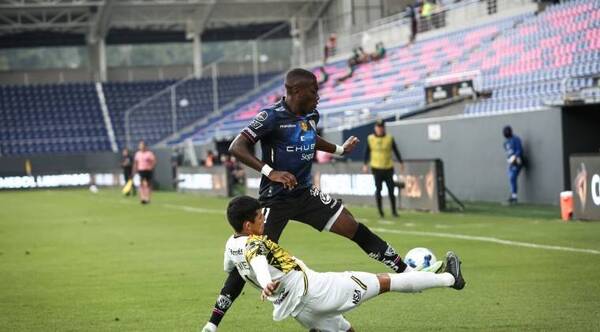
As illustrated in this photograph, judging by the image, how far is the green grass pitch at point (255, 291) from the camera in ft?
31.6

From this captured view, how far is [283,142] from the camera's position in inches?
374

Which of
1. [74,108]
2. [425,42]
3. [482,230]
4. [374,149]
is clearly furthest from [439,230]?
[74,108]

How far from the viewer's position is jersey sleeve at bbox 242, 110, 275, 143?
30.6 ft

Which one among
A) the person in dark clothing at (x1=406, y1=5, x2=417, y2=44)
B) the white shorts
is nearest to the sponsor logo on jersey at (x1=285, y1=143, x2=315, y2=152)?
the white shorts

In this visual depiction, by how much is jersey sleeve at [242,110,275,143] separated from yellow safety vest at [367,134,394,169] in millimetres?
13784

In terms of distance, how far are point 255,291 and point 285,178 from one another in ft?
10.6

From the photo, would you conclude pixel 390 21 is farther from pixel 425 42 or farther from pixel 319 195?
pixel 319 195

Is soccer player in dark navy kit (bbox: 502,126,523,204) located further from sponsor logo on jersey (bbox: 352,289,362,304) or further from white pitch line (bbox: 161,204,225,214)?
sponsor logo on jersey (bbox: 352,289,362,304)

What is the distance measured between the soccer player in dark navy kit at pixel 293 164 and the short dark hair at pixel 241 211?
1007 mm

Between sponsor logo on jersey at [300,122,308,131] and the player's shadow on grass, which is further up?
sponsor logo on jersey at [300,122,308,131]

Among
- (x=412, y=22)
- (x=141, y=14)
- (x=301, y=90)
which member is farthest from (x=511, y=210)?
(x=141, y=14)

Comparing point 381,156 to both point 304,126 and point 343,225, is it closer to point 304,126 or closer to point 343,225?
point 343,225

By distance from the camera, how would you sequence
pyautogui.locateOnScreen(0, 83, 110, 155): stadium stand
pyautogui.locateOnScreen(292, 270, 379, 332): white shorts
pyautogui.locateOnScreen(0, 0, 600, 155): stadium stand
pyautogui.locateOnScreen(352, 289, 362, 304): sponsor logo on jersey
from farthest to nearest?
pyautogui.locateOnScreen(0, 83, 110, 155): stadium stand < pyautogui.locateOnScreen(0, 0, 600, 155): stadium stand < pyautogui.locateOnScreen(352, 289, 362, 304): sponsor logo on jersey < pyautogui.locateOnScreen(292, 270, 379, 332): white shorts

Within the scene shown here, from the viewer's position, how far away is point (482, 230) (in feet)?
61.9
